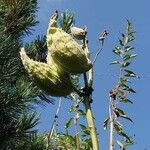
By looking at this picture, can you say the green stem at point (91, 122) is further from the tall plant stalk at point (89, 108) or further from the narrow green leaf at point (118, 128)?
the narrow green leaf at point (118, 128)

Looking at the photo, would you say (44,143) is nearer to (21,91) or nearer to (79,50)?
(21,91)

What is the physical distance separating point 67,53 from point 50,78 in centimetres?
8

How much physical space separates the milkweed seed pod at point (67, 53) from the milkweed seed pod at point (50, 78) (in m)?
0.03

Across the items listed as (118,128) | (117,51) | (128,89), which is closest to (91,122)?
(118,128)

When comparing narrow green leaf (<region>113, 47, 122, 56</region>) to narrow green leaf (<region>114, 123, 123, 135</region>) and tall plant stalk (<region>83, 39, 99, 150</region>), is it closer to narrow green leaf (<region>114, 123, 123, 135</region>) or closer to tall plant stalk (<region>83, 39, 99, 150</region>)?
narrow green leaf (<region>114, 123, 123, 135</region>)

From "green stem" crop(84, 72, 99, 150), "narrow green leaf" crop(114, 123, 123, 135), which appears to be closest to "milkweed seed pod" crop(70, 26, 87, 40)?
"green stem" crop(84, 72, 99, 150)

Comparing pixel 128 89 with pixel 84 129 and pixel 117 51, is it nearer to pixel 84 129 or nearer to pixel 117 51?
pixel 117 51

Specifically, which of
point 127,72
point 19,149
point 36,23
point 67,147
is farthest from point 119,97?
point 36,23

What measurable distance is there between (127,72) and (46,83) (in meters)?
1.10

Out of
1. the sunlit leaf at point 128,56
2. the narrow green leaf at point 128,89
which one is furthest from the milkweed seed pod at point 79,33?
the sunlit leaf at point 128,56

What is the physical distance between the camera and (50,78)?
3.86 ft

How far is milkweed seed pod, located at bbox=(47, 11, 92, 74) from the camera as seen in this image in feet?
3.68

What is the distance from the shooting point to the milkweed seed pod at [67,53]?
1121 mm

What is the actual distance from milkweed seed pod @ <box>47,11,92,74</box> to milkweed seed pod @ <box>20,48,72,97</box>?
0.03m
